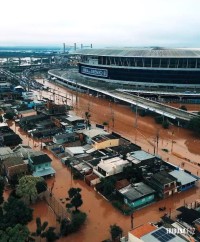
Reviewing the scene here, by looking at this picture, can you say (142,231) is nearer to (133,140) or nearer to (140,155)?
(140,155)

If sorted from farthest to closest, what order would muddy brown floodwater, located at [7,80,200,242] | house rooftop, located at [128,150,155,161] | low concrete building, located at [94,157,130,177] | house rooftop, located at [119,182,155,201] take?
house rooftop, located at [128,150,155,161]
low concrete building, located at [94,157,130,177]
house rooftop, located at [119,182,155,201]
muddy brown floodwater, located at [7,80,200,242]

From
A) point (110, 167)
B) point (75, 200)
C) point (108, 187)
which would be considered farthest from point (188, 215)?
point (110, 167)

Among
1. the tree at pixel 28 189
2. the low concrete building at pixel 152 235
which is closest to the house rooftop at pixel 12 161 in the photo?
the tree at pixel 28 189

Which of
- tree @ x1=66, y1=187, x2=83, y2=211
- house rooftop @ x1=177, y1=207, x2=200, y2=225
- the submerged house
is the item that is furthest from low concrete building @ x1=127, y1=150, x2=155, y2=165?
house rooftop @ x1=177, y1=207, x2=200, y2=225

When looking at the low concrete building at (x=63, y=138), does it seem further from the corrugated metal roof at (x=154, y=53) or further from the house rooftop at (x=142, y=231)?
the corrugated metal roof at (x=154, y=53)

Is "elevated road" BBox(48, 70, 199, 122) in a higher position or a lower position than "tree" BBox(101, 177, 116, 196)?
higher

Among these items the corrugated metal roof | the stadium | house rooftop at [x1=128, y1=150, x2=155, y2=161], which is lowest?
house rooftop at [x1=128, y1=150, x2=155, y2=161]

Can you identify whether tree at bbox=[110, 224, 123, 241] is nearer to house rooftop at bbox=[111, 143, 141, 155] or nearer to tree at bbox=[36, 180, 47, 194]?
tree at bbox=[36, 180, 47, 194]

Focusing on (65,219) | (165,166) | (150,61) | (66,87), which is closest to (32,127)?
(165,166)
